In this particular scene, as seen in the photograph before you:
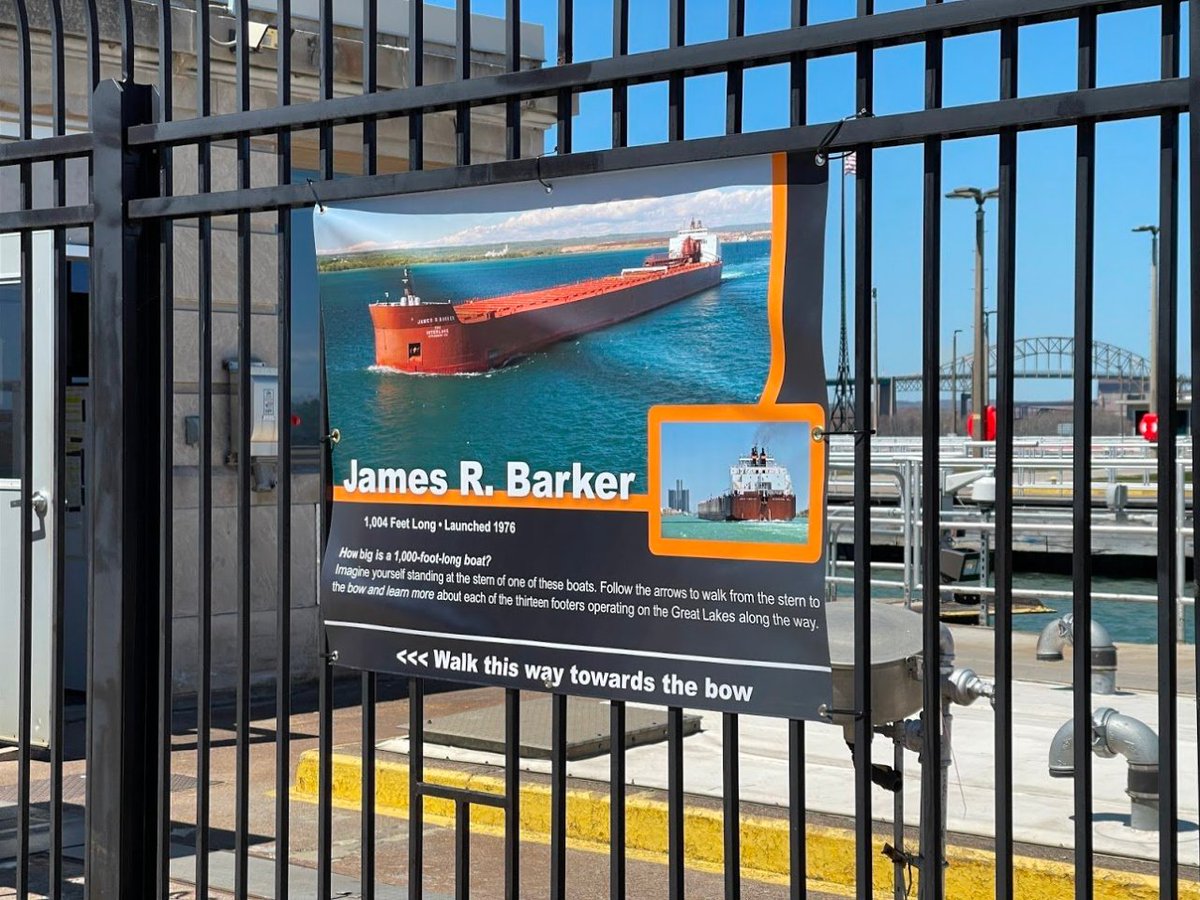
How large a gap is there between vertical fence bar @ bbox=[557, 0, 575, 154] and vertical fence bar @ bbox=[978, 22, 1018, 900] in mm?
977

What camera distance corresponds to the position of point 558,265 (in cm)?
343

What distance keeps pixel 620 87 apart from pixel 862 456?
3.19ft

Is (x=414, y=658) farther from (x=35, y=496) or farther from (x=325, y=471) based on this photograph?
(x=35, y=496)

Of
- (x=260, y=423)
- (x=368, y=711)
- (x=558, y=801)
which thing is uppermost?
(x=260, y=423)

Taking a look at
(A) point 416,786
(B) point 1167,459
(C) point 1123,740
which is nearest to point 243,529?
(A) point 416,786

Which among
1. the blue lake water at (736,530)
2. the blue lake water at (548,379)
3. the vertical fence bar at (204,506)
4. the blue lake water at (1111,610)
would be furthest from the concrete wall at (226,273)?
the blue lake water at (1111,610)

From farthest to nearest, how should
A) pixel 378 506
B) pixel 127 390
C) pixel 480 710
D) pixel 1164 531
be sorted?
pixel 480 710 < pixel 127 390 < pixel 378 506 < pixel 1164 531

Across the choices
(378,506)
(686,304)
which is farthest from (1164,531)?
(378,506)

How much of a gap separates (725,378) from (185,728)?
605 centimetres

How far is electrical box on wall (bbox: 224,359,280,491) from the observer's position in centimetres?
905

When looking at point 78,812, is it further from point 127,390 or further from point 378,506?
point 378,506

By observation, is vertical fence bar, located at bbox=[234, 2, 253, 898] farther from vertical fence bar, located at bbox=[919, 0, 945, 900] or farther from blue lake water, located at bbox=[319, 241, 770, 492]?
vertical fence bar, located at bbox=[919, 0, 945, 900]

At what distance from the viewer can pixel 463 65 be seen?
3576 millimetres

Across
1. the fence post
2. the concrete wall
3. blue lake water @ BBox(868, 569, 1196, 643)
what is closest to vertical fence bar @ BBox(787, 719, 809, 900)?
the fence post
